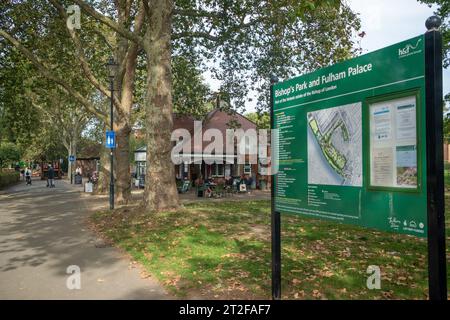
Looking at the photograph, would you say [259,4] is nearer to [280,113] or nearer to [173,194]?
[173,194]

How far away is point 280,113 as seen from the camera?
535 cm

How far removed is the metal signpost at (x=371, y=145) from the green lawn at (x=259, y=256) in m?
0.94

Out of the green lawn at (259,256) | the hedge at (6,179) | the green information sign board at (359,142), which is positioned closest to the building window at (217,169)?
the hedge at (6,179)

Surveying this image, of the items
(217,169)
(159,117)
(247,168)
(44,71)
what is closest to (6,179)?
(217,169)

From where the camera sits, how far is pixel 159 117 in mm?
12891

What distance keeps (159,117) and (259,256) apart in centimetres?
698

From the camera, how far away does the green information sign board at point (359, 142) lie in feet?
11.0

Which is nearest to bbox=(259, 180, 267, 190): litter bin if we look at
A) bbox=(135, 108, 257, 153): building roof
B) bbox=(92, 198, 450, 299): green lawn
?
bbox=(135, 108, 257, 153): building roof

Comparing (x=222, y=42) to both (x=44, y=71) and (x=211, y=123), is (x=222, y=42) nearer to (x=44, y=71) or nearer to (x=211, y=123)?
(x=44, y=71)

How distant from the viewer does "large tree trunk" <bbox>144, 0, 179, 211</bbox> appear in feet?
41.8

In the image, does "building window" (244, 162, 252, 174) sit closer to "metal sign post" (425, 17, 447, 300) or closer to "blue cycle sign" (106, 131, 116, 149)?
"blue cycle sign" (106, 131, 116, 149)

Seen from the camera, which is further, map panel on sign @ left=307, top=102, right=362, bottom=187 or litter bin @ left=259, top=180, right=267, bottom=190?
litter bin @ left=259, top=180, right=267, bottom=190

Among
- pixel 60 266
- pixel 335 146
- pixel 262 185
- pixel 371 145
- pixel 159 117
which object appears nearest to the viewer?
pixel 371 145
